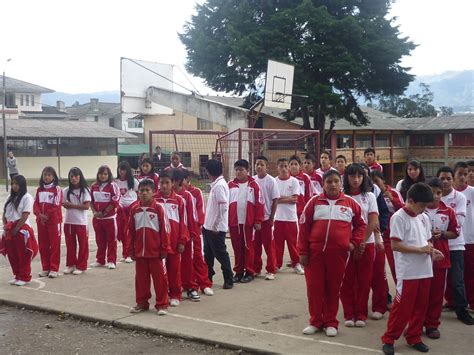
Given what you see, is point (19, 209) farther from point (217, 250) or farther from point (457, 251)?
point (457, 251)

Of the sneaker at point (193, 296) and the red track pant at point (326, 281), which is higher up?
the red track pant at point (326, 281)

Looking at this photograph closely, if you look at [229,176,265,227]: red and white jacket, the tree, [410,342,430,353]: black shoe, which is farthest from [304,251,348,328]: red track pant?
the tree

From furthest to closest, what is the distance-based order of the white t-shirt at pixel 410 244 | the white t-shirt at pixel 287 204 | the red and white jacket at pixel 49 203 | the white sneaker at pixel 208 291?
the white t-shirt at pixel 287 204, the red and white jacket at pixel 49 203, the white sneaker at pixel 208 291, the white t-shirt at pixel 410 244

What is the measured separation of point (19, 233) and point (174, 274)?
264 cm

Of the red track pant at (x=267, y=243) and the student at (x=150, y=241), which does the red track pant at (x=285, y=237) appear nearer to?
the red track pant at (x=267, y=243)

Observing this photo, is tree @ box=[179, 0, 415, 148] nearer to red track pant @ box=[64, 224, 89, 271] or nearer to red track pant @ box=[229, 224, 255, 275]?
red track pant @ box=[64, 224, 89, 271]

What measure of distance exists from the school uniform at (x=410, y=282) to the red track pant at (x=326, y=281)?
0.63 meters

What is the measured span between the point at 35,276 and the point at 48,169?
5.45ft

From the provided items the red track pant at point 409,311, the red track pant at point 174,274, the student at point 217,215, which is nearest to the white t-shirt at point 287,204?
the student at point 217,215

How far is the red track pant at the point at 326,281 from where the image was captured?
19.6ft

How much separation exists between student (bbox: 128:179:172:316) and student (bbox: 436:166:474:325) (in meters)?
3.11

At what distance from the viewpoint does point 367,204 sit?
642 centimetres

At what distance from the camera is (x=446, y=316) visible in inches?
261


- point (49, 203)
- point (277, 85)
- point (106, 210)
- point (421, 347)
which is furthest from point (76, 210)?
point (277, 85)
